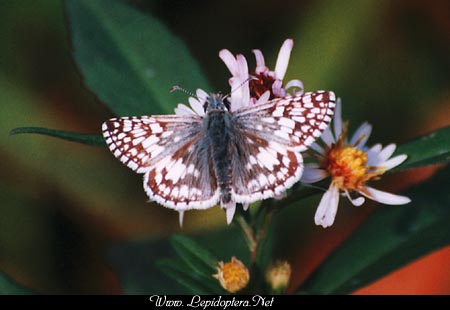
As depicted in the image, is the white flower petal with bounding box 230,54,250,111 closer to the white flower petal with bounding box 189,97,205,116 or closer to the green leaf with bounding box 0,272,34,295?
the white flower petal with bounding box 189,97,205,116

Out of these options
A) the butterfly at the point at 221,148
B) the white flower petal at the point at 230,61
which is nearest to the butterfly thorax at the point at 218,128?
the butterfly at the point at 221,148

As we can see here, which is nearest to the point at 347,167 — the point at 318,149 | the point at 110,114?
the point at 318,149

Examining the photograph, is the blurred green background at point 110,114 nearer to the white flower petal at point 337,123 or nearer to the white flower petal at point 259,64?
the white flower petal at point 337,123

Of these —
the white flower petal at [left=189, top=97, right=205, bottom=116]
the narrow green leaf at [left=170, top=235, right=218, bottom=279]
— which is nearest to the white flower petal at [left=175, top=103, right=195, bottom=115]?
the white flower petal at [left=189, top=97, right=205, bottom=116]

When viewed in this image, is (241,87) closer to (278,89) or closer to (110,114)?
(278,89)

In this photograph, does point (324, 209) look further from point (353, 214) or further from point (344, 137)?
point (353, 214)

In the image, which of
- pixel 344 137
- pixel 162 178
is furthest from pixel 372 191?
pixel 162 178

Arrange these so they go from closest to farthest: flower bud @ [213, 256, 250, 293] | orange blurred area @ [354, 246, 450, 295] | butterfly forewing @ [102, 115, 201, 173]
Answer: butterfly forewing @ [102, 115, 201, 173] < flower bud @ [213, 256, 250, 293] < orange blurred area @ [354, 246, 450, 295]
